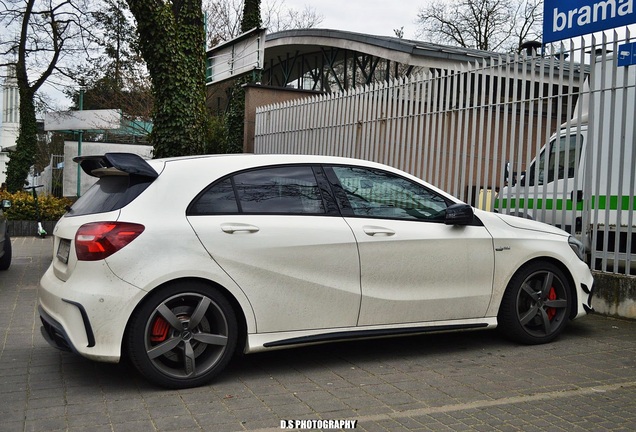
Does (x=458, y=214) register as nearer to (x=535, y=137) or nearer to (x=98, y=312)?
(x=98, y=312)

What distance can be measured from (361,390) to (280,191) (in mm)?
1530

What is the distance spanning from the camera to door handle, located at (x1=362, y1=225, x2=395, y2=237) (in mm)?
5168

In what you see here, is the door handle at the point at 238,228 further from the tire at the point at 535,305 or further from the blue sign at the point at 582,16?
the blue sign at the point at 582,16

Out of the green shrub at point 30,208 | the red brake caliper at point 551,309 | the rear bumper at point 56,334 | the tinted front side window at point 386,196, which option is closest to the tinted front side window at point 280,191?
the tinted front side window at point 386,196

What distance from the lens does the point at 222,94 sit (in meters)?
35.0

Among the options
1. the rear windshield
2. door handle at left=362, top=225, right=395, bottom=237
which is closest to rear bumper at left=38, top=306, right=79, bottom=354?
the rear windshield

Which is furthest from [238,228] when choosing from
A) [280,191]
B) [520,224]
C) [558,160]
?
[558,160]

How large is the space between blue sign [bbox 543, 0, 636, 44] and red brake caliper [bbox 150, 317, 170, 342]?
6337 mm

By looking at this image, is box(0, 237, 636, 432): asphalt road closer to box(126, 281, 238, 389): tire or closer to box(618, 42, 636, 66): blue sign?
box(126, 281, 238, 389): tire

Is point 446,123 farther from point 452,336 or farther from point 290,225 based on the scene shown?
point 290,225

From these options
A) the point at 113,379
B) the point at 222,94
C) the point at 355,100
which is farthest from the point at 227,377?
the point at 222,94

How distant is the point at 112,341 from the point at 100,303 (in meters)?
0.25

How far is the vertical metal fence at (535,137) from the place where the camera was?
23.8ft

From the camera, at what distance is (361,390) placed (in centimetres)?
464
